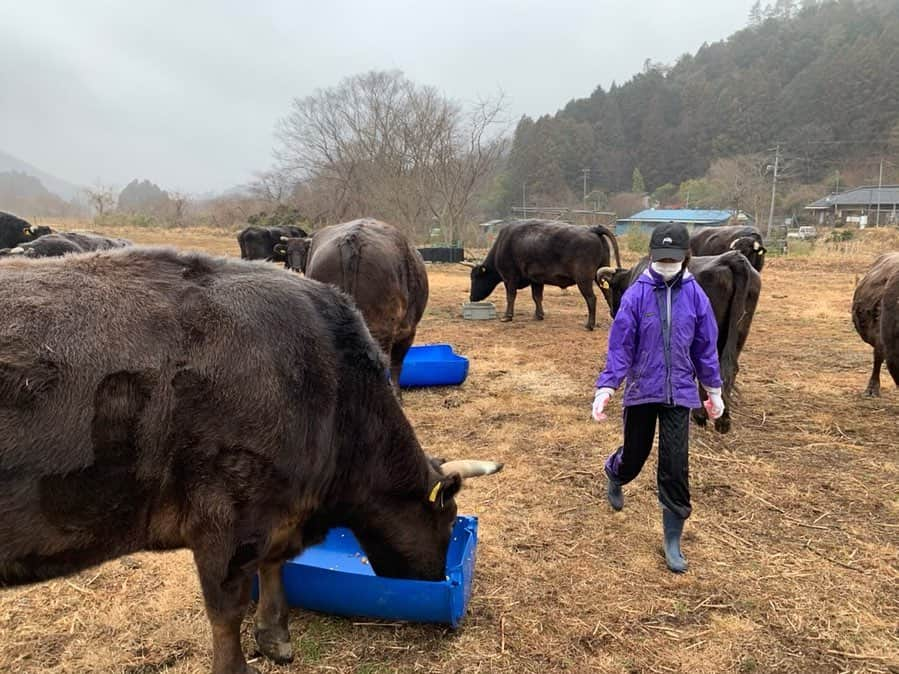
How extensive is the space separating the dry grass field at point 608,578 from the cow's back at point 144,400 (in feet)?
3.61

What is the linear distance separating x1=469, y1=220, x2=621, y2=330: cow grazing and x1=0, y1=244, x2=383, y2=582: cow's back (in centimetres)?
860

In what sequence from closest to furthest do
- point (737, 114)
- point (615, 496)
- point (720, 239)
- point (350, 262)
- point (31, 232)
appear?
point (615, 496) → point (350, 262) → point (720, 239) → point (31, 232) → point (737, 114)

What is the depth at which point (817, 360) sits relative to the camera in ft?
26.8

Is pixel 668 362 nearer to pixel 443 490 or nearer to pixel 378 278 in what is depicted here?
pixel 443 490

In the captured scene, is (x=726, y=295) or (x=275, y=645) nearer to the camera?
(x=275, y=645)

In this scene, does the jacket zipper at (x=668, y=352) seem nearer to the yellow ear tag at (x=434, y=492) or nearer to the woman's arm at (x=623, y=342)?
the woman's arm at (x=623, y=342)

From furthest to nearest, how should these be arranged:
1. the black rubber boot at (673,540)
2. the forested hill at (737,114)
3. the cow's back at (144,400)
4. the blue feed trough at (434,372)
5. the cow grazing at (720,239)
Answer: the forested hill at (737,114) < the cow grazing at (720,239) < the blue feed trough at (434,372) < the black rubber boot at (673,540) < the cow's back at (144,400)

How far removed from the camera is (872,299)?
6.22 m

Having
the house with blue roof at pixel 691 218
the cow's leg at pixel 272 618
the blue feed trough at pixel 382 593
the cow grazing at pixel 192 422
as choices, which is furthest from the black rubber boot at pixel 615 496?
the house with blue roof at pixel 691 218

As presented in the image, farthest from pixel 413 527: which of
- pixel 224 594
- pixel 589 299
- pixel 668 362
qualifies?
pixel 589 299

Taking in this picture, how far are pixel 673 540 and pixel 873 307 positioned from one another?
4.54 meters

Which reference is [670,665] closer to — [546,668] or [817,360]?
[546,668]

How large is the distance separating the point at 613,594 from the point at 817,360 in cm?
676

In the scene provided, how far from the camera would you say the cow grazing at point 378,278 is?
571 centimetres
